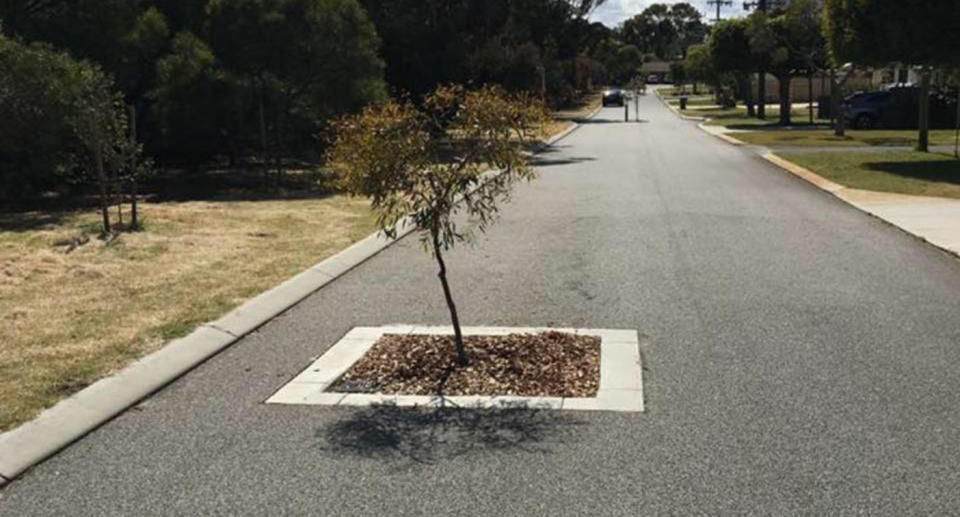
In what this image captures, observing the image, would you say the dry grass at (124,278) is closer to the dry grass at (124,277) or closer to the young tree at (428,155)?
the dry grass at (124,277)

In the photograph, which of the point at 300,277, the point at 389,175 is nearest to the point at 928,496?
the point at 389,175

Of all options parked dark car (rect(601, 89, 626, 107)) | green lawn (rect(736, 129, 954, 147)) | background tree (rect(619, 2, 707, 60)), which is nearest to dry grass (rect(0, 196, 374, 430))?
green lawn (rect(736, 129, 954, 147))

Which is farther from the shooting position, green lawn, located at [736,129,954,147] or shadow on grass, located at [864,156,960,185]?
green lawn, located at [736,129,954,147]

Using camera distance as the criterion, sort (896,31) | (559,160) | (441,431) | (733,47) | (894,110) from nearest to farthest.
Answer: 1. (441,431)
2. (896,31)
3. (559,160)
4. (894,110)
5. (733,47)

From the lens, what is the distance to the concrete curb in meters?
4.57

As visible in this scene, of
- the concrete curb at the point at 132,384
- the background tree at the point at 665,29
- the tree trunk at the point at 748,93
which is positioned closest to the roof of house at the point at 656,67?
the background tree at the point at 665,29

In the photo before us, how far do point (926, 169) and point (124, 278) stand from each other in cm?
1691

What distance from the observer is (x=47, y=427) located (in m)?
4.81

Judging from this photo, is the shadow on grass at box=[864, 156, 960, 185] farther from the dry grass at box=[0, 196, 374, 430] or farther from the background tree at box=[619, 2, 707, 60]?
the background tree at box=[619, 2, 707, 60]

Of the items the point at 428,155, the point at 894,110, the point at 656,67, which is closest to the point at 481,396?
the point at 428,155

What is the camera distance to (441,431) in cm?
485

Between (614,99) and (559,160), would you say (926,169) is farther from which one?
(614,99)

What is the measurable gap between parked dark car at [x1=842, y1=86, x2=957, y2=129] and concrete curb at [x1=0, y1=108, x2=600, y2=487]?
116 feet

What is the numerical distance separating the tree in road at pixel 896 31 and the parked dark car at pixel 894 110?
17764 mm
